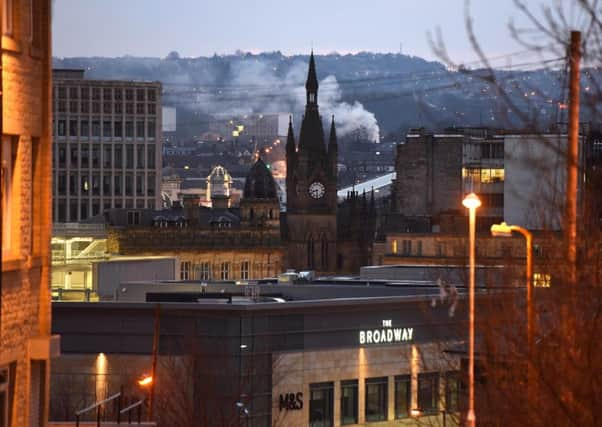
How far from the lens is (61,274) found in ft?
381

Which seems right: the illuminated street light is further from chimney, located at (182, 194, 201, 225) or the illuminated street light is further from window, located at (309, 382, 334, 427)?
chimney, located at (182, 194, 201, 225)

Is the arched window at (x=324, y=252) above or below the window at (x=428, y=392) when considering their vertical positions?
above

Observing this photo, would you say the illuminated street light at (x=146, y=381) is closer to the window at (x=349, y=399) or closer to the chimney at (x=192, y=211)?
the window at (x=349, y=399)

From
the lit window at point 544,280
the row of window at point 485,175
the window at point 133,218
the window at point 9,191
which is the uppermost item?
the row of window at point 485,175

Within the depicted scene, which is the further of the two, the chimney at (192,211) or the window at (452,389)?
the chimney at (192,211)

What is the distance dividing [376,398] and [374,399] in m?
0.07

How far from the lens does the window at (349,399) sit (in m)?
69.4

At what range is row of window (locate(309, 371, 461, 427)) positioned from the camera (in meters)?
68.9

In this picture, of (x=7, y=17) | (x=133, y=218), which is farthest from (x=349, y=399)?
(x=133, y=218)

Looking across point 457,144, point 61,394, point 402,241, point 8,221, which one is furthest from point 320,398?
point 457,144

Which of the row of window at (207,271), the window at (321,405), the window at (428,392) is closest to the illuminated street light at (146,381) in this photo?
the window at (321,405)

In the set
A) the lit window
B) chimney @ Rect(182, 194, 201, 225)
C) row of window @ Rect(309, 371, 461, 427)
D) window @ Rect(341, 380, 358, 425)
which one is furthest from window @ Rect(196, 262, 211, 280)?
the lit window

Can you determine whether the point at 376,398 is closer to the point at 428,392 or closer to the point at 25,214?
the point at 428,392

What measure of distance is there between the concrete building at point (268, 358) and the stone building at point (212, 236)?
319 feet
